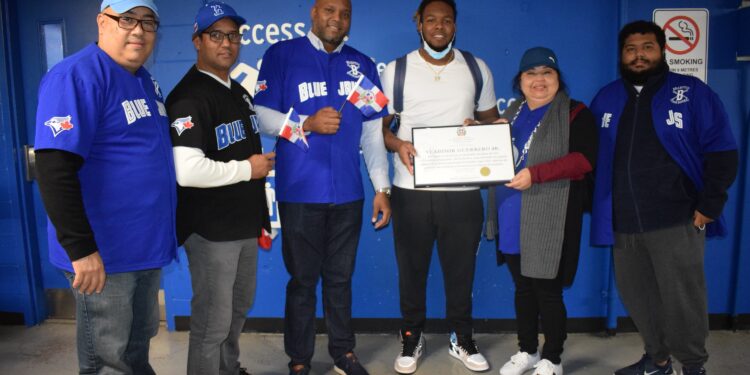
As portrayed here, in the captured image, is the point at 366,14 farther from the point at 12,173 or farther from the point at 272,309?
the point at 12,173

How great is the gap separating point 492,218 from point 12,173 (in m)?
3.43

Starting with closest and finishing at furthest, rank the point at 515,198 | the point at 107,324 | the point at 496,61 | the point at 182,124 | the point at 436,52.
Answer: the point at 107,324
the point at 182,124
the point at 515,198
the point at 436,52
the point at 496,61

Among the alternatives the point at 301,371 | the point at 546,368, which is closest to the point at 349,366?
the point at 301,371

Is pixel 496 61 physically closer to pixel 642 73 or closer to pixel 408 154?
pixel 642 73

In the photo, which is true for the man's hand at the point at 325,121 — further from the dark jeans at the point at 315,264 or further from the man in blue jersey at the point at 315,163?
the dark jeans at the point at 315,264

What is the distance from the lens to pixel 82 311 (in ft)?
5.73

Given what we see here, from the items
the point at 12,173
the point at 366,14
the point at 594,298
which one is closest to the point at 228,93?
the point at 366,14

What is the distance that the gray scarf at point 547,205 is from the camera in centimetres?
249

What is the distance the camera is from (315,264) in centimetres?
265

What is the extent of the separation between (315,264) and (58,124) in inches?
55.4

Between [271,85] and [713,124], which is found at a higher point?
[271,85]

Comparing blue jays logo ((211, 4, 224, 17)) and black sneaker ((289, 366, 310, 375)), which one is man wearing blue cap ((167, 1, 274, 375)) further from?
black sneaker ((289, 366, 310, 375))

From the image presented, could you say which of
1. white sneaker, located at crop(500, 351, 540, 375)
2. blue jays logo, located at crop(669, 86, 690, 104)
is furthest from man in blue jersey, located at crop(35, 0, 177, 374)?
blue jays logo, located at crop(669, 86, 690, 104)

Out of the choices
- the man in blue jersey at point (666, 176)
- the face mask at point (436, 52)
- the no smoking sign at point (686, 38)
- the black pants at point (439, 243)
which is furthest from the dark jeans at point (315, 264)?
the no smoking sign at point (686, 38)
